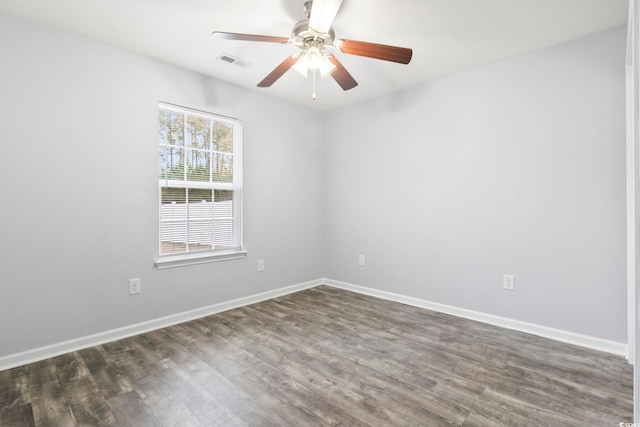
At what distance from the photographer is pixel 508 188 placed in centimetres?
286

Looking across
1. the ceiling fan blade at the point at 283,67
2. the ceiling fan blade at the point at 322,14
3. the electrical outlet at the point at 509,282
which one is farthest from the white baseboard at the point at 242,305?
the ceiling fan blade at the point at 322,14

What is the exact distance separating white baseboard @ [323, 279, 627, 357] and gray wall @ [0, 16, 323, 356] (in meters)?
1.90

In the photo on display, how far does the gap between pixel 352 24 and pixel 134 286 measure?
2.76 meters

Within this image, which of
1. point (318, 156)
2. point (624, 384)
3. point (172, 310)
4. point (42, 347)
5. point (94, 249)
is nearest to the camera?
point (624, 384)

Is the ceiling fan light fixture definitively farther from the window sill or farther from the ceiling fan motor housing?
the window sill

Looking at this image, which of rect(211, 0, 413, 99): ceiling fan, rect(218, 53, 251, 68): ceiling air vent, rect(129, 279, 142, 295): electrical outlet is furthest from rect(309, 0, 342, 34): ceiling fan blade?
rect(129, 279, 142, 295): electrical outlet

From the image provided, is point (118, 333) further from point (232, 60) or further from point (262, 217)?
point (232, 60)

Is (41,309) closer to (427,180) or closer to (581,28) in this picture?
(427,180)

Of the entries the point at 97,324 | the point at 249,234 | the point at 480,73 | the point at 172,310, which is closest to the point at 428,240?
the point at 480,73

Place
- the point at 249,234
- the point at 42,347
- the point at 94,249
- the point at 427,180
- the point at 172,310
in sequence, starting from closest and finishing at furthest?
the point at 42,347
the point at 94,249
the point at 172,310
the point at 427,180
the point at 249,234

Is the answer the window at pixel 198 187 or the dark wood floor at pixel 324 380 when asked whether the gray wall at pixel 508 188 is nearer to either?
the dark wood floor at pixel 324 380

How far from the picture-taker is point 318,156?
4.41m

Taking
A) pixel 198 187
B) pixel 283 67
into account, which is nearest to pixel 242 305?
pixel 198 187

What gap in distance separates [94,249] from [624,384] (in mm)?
3789
